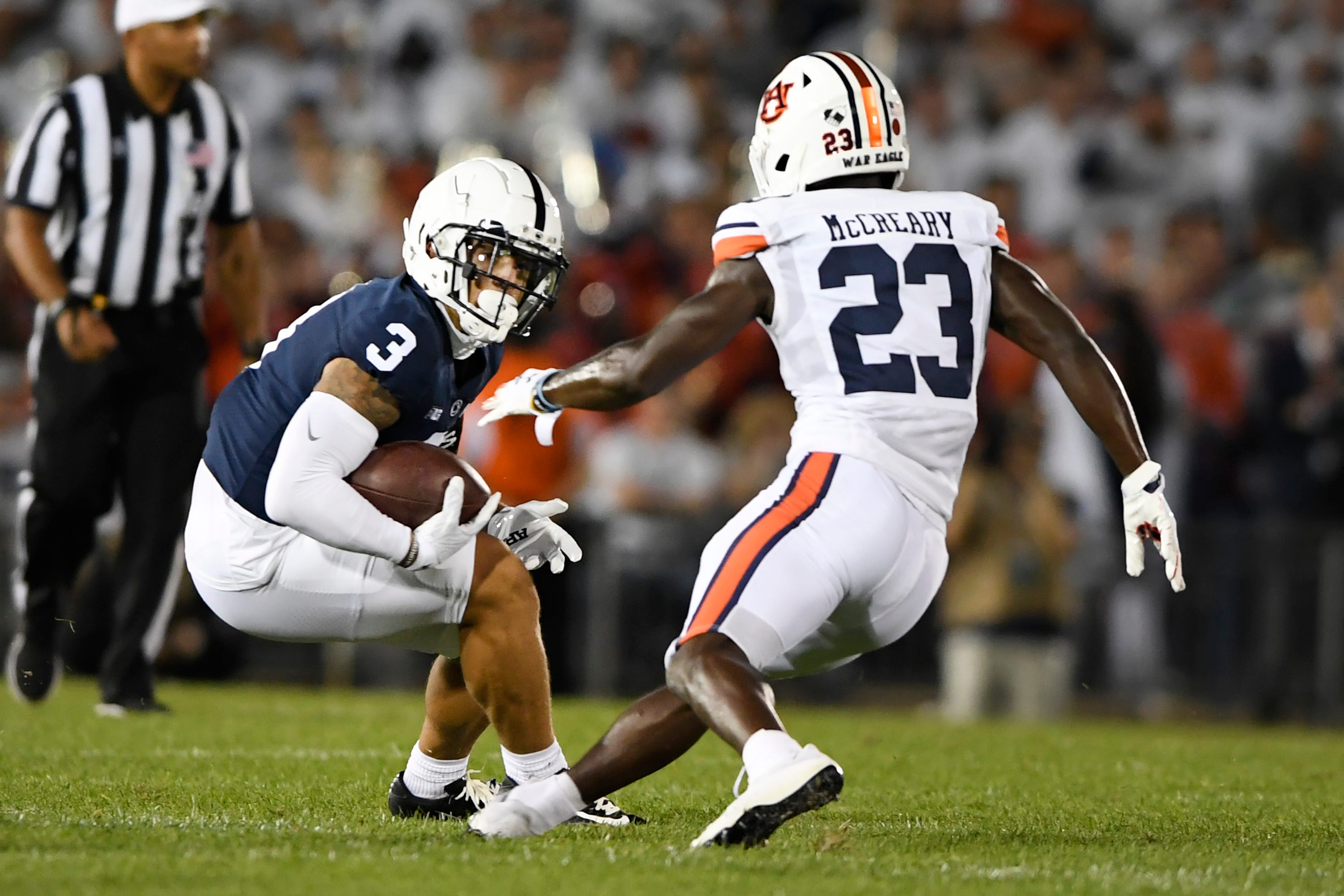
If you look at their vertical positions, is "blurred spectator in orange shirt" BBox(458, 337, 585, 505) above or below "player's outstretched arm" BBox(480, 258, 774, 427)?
below

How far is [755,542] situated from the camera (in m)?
Result: 3.64

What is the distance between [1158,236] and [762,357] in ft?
9.94

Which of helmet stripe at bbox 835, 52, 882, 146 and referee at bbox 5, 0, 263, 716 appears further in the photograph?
referee at bbox 5, 0, 263, 716

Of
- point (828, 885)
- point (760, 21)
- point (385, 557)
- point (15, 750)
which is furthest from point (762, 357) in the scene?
point (828, 885)

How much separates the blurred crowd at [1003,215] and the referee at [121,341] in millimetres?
2136

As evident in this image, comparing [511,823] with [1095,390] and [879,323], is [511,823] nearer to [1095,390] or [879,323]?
[879,323]

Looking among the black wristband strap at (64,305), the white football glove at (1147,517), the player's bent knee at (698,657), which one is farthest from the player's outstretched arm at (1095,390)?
the black wristband strap at (64,305)

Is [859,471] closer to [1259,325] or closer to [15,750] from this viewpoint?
[15,750]

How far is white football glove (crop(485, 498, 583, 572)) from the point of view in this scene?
413cm

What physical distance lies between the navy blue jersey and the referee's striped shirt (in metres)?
2.38

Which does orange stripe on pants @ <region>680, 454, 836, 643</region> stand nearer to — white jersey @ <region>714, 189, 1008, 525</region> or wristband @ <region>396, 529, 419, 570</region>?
white jersey @ <region>714, 189, 1008, 525</region>

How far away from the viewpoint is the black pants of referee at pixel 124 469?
20.6 feet

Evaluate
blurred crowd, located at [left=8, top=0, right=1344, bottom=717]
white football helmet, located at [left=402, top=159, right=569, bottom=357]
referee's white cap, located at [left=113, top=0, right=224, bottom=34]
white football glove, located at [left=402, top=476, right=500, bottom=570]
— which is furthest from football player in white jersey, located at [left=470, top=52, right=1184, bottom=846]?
blurred crowd, located at [left=8, top=0, right=1344, bottom=717]

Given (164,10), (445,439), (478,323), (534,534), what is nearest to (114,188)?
(164,10)
